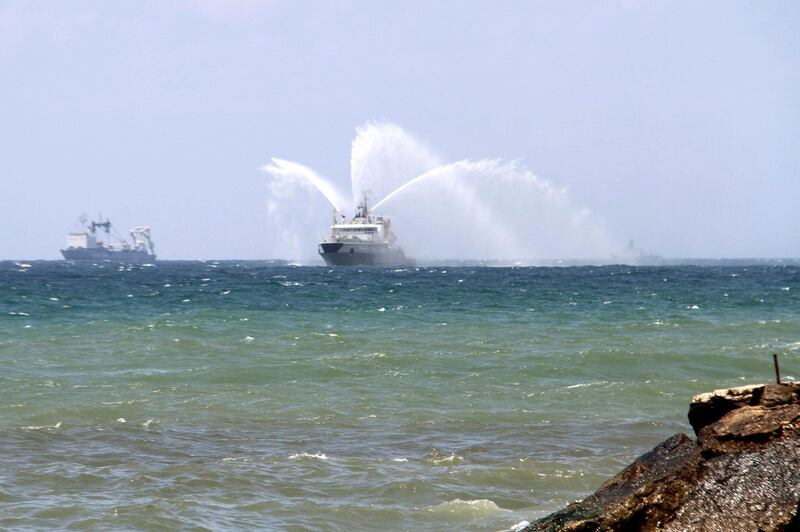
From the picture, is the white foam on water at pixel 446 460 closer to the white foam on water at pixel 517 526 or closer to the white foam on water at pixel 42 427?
the white foam on water at pixel 517 526

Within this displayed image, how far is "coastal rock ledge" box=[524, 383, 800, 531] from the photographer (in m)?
5.52

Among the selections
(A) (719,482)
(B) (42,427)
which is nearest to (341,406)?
(B) (42,427)

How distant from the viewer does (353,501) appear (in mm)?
10023

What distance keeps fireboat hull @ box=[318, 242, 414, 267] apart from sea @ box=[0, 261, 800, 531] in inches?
2375

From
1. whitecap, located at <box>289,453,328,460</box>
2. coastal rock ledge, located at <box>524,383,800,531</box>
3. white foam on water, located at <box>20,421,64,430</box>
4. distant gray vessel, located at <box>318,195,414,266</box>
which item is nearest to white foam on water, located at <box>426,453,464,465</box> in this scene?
whitecap, located at <box>289,453,328,460</box>

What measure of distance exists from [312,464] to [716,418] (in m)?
6.10

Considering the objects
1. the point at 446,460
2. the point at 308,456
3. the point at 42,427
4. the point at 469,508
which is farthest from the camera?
the point at 42,427

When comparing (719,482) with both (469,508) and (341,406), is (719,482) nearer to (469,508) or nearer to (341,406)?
(469,508)

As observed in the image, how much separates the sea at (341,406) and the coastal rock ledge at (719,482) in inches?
117

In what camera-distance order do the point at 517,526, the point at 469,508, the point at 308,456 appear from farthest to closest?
1. the point at 308,456
2. the point at 469,508
3. the point at 517,526

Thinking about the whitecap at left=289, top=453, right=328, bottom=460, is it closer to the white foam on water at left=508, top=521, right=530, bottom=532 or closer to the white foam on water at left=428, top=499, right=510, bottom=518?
the white foam on water at left=428, top=499, right=510, bottom=518

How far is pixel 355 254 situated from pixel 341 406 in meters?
82.6

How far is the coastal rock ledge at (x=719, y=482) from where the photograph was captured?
5523 millimetres

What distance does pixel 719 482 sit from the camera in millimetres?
5793
